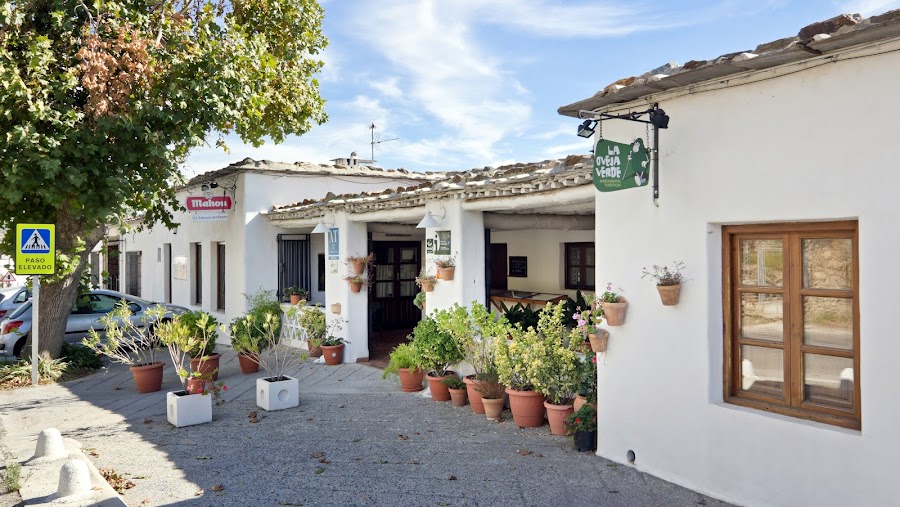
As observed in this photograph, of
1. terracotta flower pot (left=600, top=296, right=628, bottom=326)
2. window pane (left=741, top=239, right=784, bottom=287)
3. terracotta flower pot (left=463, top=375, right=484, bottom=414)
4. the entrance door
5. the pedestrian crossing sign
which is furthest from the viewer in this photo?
the entrance door

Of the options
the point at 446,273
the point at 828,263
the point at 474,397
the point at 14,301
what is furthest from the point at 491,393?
the point at 14,301

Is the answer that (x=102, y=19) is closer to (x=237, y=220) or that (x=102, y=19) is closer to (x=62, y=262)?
(x=62, y=262)

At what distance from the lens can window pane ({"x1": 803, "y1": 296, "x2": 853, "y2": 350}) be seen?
4305mm

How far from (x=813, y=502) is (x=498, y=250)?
390 inches

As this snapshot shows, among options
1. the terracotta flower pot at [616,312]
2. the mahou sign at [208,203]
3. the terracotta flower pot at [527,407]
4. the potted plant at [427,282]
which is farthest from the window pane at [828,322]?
the mahou sign at [208,203]

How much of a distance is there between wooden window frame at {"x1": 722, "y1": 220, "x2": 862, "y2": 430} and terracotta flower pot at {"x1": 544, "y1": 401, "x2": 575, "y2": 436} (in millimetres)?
1860

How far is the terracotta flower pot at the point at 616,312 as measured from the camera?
554cm

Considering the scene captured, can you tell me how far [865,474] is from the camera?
13.2 ft

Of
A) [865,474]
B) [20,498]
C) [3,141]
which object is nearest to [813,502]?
[865,474]

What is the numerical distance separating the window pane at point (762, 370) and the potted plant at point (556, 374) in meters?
1.82

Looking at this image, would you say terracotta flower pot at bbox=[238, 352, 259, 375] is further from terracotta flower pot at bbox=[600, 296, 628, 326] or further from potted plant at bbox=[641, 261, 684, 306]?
potted plant at bbox=[641, 261, 684, 306]

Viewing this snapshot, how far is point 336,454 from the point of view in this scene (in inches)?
243

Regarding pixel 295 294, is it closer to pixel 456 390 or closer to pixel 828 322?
pixel 456 390

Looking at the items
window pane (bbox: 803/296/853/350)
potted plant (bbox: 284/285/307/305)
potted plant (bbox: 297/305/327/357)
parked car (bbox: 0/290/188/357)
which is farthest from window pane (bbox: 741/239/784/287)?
parked car (bbox: 0/290/188/357)
